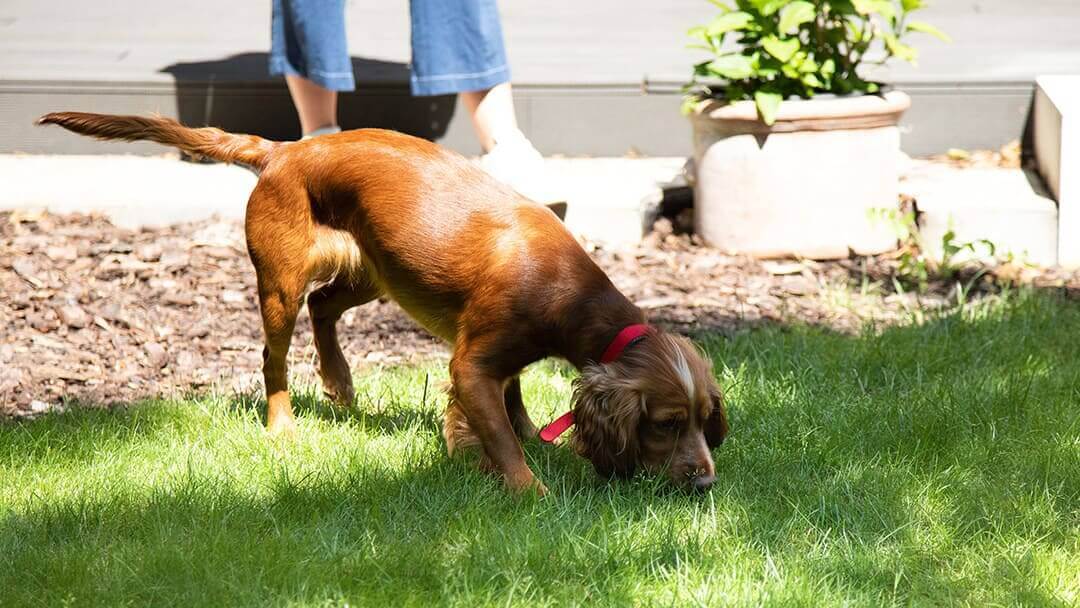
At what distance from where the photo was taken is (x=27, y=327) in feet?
17.1

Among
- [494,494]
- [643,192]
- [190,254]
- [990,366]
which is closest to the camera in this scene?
[494,494]

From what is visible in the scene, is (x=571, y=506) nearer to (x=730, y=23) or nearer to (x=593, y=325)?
(x=593, y=325)

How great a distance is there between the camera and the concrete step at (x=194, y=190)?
20.7 ft

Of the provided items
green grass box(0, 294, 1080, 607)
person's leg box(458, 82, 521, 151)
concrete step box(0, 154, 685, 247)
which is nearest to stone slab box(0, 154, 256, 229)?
concrete step box(0, 154, 685, 247)

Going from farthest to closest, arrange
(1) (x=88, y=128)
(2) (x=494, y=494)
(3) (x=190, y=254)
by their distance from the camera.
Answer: (3) (x=190, y=254) < (1) (x=88, y=128) < (2) (x=494, y=494)

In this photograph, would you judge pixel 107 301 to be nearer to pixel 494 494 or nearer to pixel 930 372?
pixel 494 494

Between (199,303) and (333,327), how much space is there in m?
1.14

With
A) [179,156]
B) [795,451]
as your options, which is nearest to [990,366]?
[795,451]

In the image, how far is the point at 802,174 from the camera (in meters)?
6.02

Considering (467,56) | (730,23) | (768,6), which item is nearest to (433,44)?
(467,56)

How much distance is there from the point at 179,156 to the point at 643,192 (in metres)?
2.76

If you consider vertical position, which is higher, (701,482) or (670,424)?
(670,424)

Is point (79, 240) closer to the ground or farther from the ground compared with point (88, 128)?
closer to the ground

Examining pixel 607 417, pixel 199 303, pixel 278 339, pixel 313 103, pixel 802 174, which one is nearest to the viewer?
pixel 607 417
